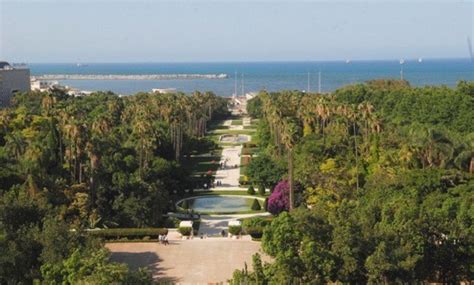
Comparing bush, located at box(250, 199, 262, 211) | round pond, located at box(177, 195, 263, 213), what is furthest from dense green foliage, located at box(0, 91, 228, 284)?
bush, located at box(250, 199, 262, 211)

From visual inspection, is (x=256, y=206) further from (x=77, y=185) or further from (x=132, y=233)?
(x=77, y=185)

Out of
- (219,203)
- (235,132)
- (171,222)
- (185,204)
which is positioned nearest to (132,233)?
(171,222)

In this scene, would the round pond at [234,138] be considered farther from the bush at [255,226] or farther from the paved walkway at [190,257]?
the paved walkway at [190,257]

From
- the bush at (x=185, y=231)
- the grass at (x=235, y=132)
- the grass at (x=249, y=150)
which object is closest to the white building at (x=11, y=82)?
the grass at (x=235, y=132)

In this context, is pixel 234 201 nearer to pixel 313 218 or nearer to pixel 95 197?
pixel 95 197

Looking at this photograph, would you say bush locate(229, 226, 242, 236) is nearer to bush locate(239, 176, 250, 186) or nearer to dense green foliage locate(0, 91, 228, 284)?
dense green foliage locate(0, 91, 228, 284)

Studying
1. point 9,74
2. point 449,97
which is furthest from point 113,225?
point 9,74

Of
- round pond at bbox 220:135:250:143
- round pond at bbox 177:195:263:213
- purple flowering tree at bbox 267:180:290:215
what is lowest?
round pond at bbox 177:195:263:213
